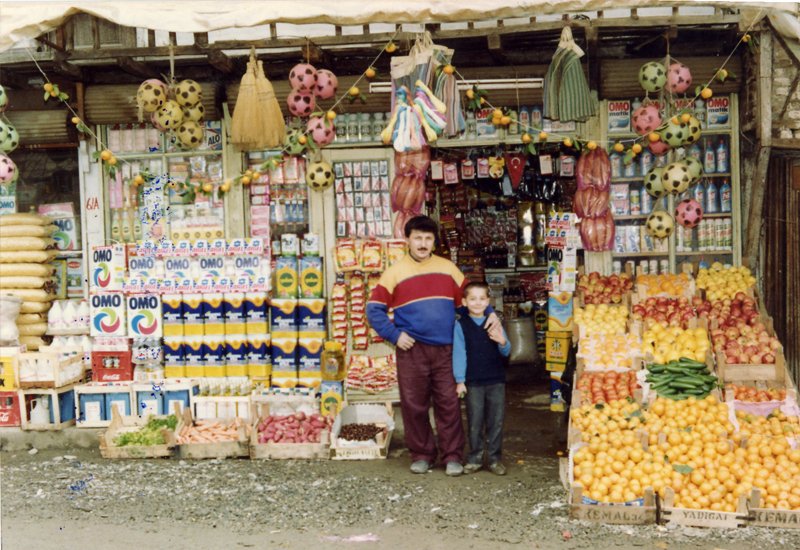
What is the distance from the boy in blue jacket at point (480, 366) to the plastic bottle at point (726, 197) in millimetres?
3574

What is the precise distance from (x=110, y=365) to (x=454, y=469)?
150 inches

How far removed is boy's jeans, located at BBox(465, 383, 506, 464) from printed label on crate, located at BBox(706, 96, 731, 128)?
13.2 ft

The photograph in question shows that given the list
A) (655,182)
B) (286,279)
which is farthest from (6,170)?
(655,182)

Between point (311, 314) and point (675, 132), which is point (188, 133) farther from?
point (675, 132)

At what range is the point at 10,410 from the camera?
26.3 ft

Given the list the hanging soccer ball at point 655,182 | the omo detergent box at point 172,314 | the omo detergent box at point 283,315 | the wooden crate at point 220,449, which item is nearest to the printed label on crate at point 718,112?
the hanging soccer ball at point 655,182

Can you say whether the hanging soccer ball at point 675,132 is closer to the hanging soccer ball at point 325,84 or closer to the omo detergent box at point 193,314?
the hanging soccer ball at point 325,84

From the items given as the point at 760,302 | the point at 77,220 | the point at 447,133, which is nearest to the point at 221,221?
the point at 77,220

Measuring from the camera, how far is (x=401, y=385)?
22.6 ft

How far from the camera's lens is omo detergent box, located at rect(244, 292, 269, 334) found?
8688 mm

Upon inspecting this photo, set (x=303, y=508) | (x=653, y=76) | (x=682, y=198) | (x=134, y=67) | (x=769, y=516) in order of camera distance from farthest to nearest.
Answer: (x=682, y=198) < (x=134, y=67) < (x=653, y=76) < (x=303, y=508) < (x=769, y=516)

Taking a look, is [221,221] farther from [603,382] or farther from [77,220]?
[603,382]

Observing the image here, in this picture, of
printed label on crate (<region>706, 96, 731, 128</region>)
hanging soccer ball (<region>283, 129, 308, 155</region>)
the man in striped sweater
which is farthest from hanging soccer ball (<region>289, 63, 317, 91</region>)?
printed label on crate (<region>706, 96, 731, 128</region>)

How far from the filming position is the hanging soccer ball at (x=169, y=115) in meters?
7.81
